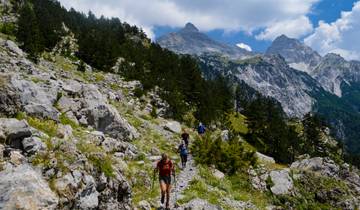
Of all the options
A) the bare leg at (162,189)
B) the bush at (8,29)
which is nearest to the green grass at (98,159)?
the bare leg at (162,189)

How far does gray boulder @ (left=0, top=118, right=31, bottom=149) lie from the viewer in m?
15.5

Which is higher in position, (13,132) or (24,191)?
(13,132)

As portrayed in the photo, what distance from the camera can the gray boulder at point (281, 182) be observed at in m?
30.3

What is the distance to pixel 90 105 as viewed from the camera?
108ft

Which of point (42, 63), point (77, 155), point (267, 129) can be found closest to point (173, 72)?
point (267, 129)

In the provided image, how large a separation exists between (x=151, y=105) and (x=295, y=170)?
2370cm

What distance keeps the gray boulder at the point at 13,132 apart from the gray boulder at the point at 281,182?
19585 millimetres

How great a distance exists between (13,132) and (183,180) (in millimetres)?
12434

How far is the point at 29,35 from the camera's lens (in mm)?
56719

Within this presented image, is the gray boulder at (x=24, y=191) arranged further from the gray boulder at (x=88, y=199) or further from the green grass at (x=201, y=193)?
the green grass at (x=201, y=193)

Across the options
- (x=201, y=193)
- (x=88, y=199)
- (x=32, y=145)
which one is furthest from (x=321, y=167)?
(x=32, y=145)

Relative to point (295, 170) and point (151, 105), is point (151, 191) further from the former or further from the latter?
point (151, 105)

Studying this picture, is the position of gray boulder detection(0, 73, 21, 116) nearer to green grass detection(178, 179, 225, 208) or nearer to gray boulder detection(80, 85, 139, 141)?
gray boulder detection(80, 85, 139, 141)

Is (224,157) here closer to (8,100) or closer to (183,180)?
(183,180)
